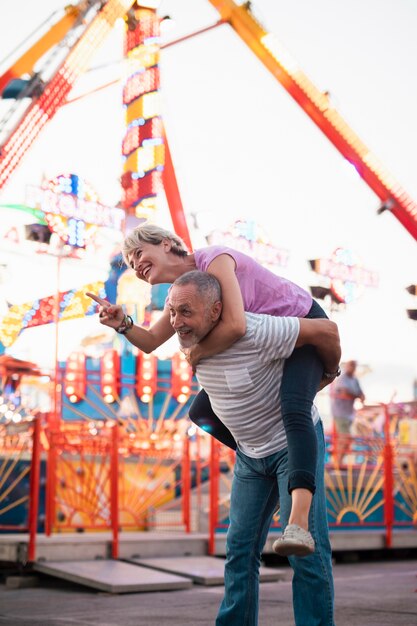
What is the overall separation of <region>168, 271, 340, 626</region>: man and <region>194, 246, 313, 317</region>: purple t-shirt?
124mm

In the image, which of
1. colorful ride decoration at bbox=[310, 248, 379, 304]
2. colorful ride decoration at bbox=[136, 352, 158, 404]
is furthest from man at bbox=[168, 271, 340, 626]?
colorful ride decoration at bbox=[310, 248, 379, 304]

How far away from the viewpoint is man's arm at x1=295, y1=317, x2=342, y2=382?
2.46 m

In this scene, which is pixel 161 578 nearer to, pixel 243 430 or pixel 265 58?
→ pixel 243 430

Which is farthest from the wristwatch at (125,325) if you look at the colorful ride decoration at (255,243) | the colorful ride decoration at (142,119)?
the colorful ride decoration at (255,243)

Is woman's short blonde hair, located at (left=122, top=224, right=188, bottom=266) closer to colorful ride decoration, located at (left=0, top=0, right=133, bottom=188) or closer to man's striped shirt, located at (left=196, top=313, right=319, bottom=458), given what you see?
man's striped shirt, located at (left=196, top=313, right=319, bottom=458)

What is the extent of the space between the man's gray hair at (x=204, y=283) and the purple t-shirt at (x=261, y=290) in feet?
0.40

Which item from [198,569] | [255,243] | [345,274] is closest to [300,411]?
[198,569]

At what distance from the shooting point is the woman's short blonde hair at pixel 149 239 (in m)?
2.64

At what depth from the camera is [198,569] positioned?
6.32 metres

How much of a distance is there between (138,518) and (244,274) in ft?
22.7

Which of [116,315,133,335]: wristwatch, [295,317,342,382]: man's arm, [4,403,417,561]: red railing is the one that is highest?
[4,403,417,561]: red railing

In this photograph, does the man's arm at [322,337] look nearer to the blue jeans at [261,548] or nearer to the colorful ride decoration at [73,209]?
the blue jeans at [261,548]

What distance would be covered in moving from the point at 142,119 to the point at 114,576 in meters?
12.5

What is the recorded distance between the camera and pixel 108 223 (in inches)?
627
